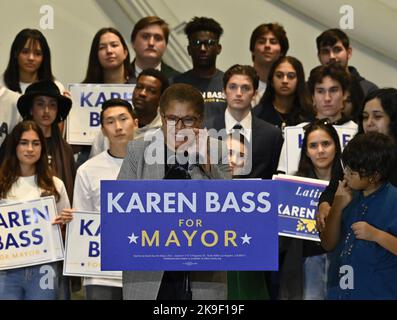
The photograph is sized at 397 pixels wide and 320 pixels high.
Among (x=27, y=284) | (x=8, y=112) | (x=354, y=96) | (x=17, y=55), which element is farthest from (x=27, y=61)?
(x=354, y=96)

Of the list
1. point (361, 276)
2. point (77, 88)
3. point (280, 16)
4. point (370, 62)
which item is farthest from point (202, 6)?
point (361, 276)

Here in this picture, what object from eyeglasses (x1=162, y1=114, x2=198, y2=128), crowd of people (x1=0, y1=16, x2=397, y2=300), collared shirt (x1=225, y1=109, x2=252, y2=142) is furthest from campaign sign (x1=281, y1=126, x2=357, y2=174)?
eyeglasses (x1=162, y1=114, x2=198, y2=128)

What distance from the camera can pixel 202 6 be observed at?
852cm

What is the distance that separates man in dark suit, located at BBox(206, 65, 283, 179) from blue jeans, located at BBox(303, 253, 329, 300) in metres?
0.55

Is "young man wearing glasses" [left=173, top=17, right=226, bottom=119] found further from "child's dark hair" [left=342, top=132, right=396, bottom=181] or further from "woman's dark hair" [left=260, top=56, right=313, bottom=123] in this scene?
"child's dark hair" [left=342, top=132, right=396, bottom=181]

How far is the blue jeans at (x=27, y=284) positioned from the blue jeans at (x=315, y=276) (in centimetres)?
123

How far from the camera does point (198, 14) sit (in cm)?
850

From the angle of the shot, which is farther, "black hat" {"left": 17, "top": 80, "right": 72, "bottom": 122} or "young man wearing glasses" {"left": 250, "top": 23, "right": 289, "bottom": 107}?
"young man wearing glasses" {"left": 250, "top": 23, "right": 289, "bottom": 107}

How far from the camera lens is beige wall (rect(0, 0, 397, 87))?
8.40m

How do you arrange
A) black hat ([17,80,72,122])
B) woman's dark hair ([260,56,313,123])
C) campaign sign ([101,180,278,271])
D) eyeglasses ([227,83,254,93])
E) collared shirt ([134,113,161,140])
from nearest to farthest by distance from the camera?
campaign sign ([101,180,278,271])
collared shirt ([134,113,161,140])
eyeglasses ([227,83,254,93])
black hat ([17,80,72,122])
woman's dark hair ([260,56,313,123])

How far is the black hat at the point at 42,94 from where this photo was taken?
6.61 m

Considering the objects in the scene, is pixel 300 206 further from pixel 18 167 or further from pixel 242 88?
pixel 18 167
